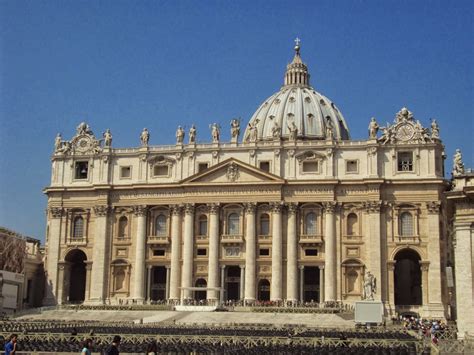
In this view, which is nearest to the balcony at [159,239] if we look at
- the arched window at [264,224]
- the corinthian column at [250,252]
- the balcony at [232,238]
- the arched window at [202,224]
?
the arched window at [202,224]

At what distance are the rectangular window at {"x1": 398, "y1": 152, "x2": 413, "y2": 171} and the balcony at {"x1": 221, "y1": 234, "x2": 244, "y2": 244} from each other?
20.5 m

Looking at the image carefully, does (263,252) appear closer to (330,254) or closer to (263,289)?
(263,289)

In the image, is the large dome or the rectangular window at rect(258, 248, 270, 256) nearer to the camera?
the rectangular window at rect(258, 248, 270, 256)

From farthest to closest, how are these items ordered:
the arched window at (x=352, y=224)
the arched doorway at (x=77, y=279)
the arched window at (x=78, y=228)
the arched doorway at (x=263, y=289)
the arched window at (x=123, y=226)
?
1. the arched doorway at (x=77, y=279)
2. the arched window at (x=78, y=228)
3. the arched window at (x=123, y=226)
4. the arched doorway at (x=263, y=289)
5. the arched window at (x=352, y=224)

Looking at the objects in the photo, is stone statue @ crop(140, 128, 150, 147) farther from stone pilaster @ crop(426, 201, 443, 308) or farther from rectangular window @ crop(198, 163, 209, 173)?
stone pilaster @ crop(426, 201, 443, 308)

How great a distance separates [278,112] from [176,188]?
47081mm

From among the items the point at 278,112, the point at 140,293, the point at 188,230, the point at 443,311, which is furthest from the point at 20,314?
the point at 278,112

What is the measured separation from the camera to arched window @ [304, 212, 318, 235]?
8969cm

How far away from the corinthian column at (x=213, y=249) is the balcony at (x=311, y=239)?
33.8 feet

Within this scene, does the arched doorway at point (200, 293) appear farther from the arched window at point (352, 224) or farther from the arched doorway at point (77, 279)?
the arched window at point (352, 224)

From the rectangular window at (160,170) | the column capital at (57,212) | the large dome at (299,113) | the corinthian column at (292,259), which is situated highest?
the large dome at (299,113)

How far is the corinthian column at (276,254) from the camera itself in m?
87.4

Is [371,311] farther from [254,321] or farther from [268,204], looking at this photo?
[268,204]

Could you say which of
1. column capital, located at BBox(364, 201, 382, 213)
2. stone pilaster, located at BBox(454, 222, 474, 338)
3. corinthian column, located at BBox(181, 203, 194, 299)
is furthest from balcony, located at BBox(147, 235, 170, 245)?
stone pilaster, located at BBox(454, 222, 474, 338)
